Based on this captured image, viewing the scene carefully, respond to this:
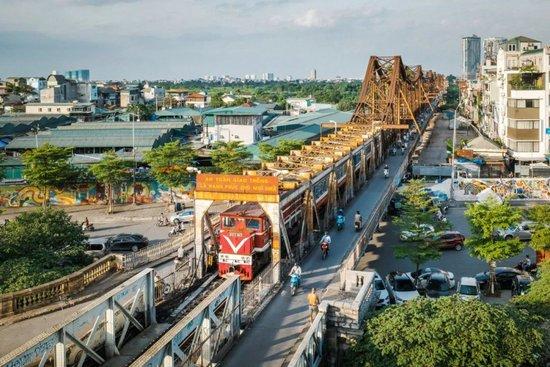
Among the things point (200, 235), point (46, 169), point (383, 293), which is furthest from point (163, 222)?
point (383, 293)

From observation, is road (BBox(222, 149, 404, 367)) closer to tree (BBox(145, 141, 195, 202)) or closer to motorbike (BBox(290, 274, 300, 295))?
motorbike (BBox(290, 274, 300, 295))

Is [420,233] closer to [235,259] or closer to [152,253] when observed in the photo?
[235,259]

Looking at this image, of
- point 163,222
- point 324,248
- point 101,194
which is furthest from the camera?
point 101,194

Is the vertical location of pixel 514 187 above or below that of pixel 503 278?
above

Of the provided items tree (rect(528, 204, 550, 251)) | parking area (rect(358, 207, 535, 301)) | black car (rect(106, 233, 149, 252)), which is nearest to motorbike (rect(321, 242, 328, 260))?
parking area (rect(358, 207, 535, 301))

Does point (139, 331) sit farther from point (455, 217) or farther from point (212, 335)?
point (455, 217)

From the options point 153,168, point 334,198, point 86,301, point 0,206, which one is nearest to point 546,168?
point 334,198
